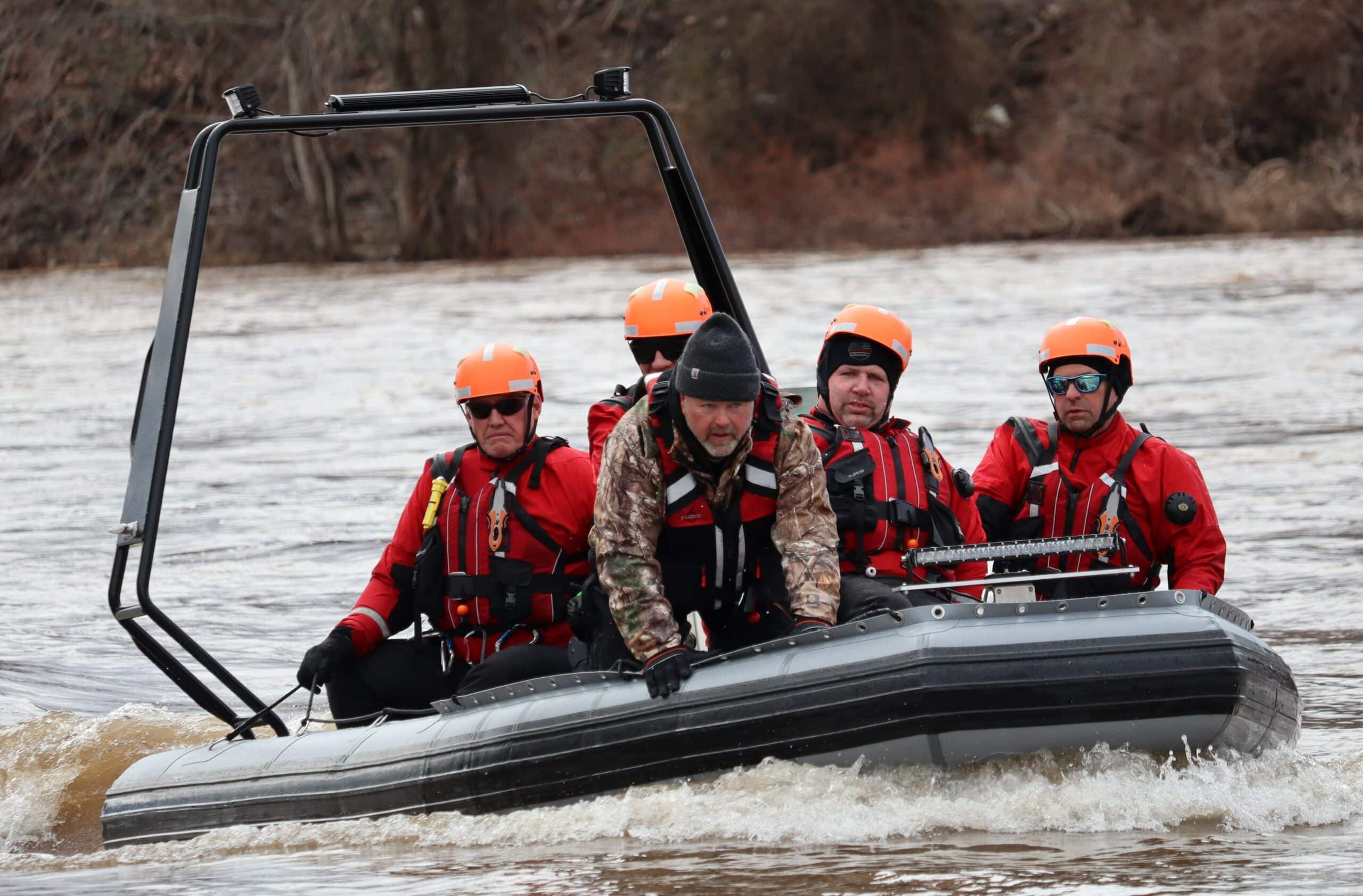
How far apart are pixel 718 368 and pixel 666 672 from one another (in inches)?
27.0

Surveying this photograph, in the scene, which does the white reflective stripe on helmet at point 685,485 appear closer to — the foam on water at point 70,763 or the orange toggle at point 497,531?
the orange toggle at point 497,531

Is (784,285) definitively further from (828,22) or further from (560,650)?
(560,650)

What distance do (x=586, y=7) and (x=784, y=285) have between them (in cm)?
1646

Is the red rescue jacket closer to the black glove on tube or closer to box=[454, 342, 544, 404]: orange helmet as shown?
the black glove on tube

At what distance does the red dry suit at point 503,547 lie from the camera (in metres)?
5.04

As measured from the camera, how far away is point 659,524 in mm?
4449

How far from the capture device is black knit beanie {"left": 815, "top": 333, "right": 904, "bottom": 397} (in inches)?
196

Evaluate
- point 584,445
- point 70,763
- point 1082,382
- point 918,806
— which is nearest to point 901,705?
point 918,806

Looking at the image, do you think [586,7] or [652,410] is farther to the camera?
[586,7]

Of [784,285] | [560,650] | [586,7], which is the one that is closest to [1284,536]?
[560,650]

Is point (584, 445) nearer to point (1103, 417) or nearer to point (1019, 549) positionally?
point (1103, 417)

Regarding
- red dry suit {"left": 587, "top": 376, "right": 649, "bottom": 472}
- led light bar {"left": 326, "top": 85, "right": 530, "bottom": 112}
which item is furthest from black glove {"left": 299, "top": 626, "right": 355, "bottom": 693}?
led light bar {"left": 326, "top": 85, "right": 530, "bottom": 112}

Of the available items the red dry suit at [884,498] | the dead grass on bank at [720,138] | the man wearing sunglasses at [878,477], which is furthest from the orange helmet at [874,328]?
the dead grass on bank at [720,138]

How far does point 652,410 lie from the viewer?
439 cm
